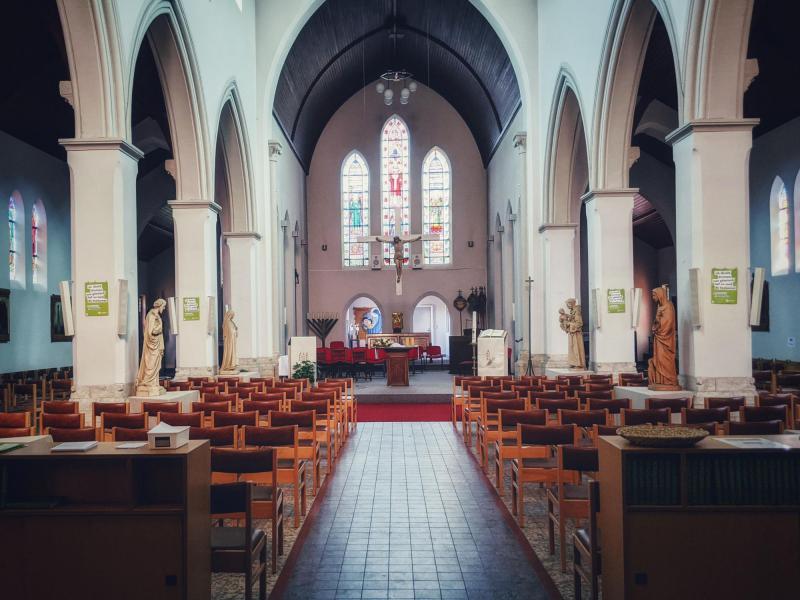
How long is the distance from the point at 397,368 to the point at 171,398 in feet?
26.6

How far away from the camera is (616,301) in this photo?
11.7 m

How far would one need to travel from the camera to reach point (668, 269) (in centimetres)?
2398

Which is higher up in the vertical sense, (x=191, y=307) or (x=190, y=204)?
(x=190, y=204)

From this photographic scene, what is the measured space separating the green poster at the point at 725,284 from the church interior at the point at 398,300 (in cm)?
4

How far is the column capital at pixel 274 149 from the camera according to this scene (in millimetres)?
17016

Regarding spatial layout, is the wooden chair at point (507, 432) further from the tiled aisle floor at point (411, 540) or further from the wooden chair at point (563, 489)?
the wooden chair at point (563, 489)

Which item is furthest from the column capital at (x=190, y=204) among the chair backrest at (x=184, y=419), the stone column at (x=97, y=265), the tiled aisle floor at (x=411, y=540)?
the chair backrest at (x=184, y=419)

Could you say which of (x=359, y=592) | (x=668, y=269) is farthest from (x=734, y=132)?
(x=668, y=269)

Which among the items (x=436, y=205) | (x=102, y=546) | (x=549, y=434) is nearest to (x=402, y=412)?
(x=549, y=434)

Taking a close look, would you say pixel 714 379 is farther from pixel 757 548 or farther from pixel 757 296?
Result: pixel 757 548

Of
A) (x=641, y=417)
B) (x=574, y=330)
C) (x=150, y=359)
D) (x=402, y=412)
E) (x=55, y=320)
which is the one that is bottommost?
(x=402, y=412)

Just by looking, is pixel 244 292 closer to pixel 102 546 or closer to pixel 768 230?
pixel 768 230

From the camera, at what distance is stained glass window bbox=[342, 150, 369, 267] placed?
25953mm

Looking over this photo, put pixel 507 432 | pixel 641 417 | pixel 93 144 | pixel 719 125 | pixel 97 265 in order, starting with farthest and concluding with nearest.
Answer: pixel 97 265 < pixel 93 144 < pixel 719 125 < pixel 507 432 < pixel 641 417
